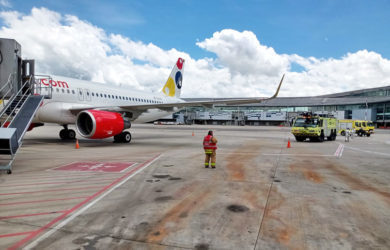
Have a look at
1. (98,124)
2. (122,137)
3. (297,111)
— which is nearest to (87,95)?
(122,137)

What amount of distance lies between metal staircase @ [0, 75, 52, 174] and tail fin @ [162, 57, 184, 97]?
17.6 meters

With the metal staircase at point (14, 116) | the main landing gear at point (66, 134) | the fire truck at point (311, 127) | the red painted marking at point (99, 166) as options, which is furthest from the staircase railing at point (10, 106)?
the fire truck at point (311, 127)

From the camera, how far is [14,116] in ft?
32.4

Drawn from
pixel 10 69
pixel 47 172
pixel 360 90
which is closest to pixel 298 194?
pixel 47 172

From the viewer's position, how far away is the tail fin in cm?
2842

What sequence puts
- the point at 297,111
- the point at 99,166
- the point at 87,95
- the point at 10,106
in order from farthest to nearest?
the point at 297,111 < the point at 87,95 < the point at 10,106 < the point at 99,166

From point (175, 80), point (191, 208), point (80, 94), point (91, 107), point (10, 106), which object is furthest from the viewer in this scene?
point (175, 80)

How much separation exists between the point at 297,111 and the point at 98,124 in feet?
315

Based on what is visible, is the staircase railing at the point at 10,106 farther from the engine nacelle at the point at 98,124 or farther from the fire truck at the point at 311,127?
the fire truck at the point at 311,127

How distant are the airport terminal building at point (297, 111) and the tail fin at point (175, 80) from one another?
50716mm

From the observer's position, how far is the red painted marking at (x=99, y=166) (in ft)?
30.0

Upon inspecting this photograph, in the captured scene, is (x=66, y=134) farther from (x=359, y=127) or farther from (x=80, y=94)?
(x=359, y=127)

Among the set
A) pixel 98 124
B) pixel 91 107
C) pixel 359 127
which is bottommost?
pixel 359 127

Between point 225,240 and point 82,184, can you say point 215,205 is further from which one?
point 82,184
